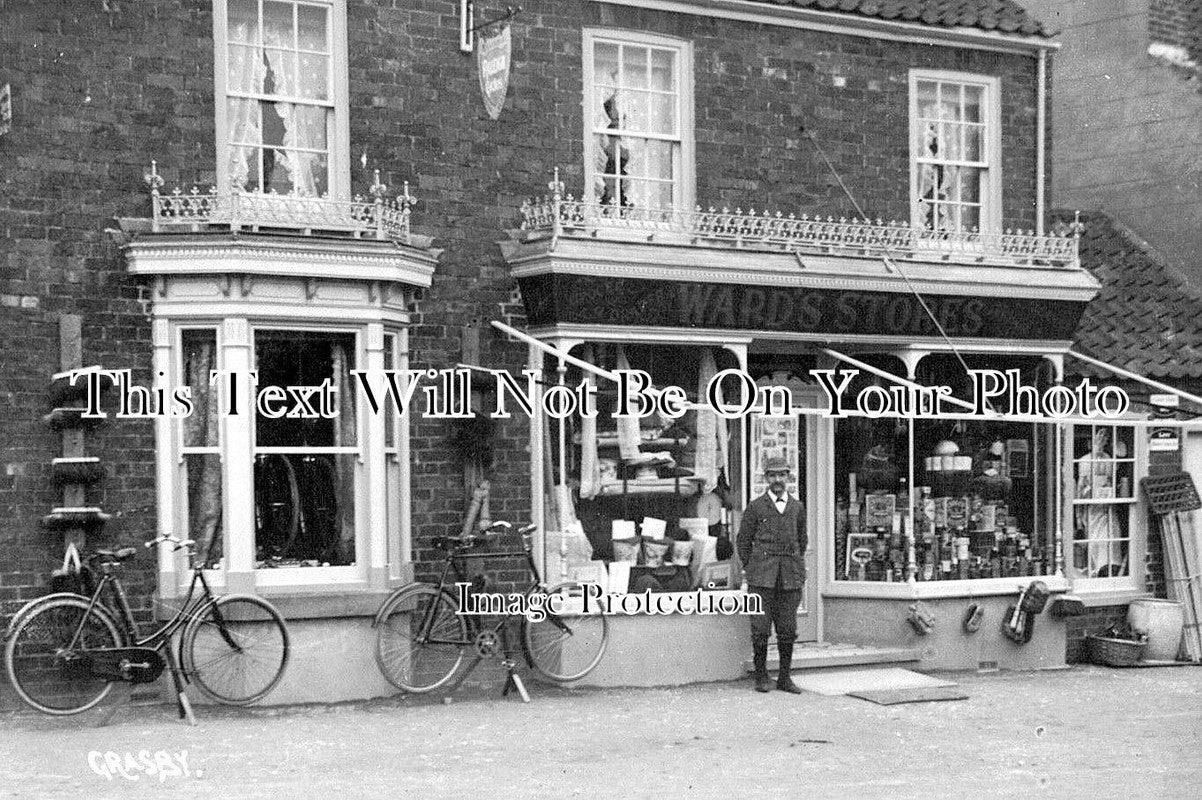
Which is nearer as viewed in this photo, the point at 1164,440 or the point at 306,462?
the point at 306,462

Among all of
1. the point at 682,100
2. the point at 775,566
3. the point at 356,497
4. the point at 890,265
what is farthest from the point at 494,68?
the point at 775,566

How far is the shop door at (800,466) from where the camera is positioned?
15.6 metres

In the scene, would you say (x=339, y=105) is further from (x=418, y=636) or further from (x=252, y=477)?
(x=418, y=636)

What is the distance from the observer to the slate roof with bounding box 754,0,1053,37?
15820 mm

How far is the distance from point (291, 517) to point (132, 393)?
1.55 m

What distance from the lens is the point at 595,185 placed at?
48.9 ft

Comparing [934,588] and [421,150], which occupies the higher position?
[421,150]

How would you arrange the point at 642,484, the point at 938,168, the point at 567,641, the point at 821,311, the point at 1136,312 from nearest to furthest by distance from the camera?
the point at 567,641
the point at 642,484
the point at 821,311
the point at 938,168
the point at 1136,312

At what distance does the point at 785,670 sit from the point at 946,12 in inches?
266

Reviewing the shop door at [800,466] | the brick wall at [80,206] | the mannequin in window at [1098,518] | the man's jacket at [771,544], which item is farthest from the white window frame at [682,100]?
the mannequin in window at [1098,518]

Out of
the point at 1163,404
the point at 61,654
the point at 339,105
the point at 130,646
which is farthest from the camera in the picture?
the point at 1163,404

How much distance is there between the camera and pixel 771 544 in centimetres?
1436

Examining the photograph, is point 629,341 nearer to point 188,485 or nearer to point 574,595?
point 574,595

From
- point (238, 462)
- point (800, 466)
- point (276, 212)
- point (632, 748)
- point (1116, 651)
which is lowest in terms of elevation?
point (1116, 651)
